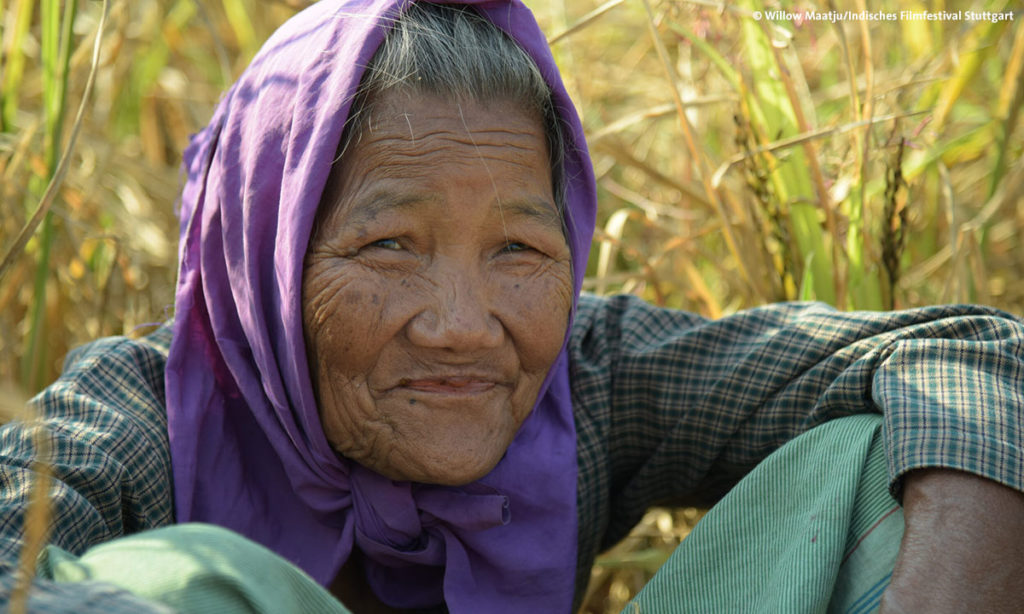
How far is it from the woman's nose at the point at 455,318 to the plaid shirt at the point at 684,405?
1.59 ft

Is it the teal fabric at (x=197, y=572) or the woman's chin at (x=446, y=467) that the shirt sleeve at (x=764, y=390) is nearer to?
the woman's chin at (x=446, y=467)

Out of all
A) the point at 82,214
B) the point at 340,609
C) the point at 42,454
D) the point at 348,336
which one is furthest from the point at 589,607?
the point at 42,454

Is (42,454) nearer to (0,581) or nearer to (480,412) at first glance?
(0,581)

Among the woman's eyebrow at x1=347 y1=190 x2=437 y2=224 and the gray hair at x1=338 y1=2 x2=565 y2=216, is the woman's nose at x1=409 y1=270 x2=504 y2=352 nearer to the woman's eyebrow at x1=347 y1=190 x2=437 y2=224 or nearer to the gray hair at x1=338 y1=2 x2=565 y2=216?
the woman's eyebrow at x1=347 y1=190 x2=437 y2=224

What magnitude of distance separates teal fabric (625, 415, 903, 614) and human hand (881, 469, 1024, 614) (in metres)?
0.04

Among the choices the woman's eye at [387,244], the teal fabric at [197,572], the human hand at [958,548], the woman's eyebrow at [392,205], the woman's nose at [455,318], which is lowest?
the human hand at [958,548]

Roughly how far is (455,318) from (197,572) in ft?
2.10

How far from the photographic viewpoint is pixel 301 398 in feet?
5.67

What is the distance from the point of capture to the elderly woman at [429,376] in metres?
1.59

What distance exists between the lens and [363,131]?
5.58ft

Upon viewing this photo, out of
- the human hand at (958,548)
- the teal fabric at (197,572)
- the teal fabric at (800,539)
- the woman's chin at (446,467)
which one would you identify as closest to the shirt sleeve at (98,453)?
the teal fabric at (197,572)

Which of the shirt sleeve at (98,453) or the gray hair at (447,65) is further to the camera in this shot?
the gray hair at (447,65)

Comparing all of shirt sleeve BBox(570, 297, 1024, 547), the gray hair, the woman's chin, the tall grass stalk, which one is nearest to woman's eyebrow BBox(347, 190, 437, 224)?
the gray hair

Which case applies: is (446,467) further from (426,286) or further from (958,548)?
(958,548)
